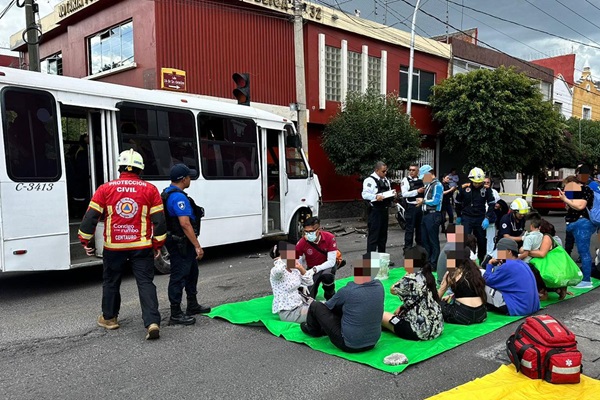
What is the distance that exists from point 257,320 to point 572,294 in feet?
14.4

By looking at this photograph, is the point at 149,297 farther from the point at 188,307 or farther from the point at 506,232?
the point at 506,232

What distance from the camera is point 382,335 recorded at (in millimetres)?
5004

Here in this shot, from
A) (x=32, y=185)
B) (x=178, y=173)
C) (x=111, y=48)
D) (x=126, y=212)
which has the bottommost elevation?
(x=126, y=212)

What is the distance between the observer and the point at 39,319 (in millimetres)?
5699

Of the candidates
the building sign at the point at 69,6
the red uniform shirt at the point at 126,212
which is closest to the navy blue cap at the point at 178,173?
the red uniform shirt at the point at 126,212

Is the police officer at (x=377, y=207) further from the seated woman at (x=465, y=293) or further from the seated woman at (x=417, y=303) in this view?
the seated woman at (x=417, y=303)

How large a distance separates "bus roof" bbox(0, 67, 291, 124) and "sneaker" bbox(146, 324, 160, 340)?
11.9ft

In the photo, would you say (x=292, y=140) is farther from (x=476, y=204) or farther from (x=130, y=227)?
(x=130, y=227)

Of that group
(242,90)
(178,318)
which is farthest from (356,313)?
(242,90)

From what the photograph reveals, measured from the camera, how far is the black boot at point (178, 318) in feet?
17.8

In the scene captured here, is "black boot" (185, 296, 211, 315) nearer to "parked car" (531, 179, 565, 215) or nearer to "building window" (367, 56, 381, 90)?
"building window" (367, 56, 381, 90)

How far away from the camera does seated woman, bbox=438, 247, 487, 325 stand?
17.3 ft

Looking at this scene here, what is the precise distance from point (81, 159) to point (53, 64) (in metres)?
13.4

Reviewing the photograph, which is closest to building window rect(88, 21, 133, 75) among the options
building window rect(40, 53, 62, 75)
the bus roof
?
building window rect(40, 53, 62, 75)
